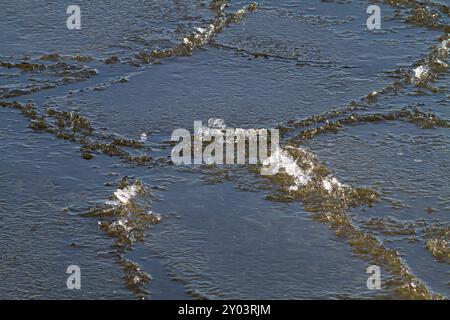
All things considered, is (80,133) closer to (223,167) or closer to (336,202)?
(223,167)

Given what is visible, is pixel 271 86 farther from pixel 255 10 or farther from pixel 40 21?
pixel 40 21

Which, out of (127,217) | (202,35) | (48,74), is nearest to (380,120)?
(202,35)

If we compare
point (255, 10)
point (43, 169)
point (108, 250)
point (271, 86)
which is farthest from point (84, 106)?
point (255, 10)

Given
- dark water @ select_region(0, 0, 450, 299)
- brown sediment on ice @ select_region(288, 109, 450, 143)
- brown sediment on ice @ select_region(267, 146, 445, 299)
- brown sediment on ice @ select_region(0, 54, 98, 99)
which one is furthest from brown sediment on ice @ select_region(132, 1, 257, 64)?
brown sediment on ice @ select_region(267, 146, 445, 299)

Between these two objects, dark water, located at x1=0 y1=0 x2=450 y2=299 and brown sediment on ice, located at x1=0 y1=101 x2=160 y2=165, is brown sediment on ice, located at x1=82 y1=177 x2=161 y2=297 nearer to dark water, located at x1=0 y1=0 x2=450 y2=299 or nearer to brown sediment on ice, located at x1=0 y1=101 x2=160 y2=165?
dark water, located at x1=0 y1=0 x2=450 y2=299

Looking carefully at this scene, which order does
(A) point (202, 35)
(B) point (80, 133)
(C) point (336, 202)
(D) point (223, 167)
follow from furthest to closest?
1. (A) point (202, 35)
2. (B) point (80, 133)
3. (D) point (223, 167)
4. (C) point (336, 202)

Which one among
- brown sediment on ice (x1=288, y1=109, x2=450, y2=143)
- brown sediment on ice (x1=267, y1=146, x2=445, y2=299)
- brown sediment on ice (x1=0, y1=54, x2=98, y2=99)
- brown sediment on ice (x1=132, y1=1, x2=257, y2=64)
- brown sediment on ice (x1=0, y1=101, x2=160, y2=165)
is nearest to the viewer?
brown sediment on ice (x1=267, y1=146, x2=445, y2=299)
